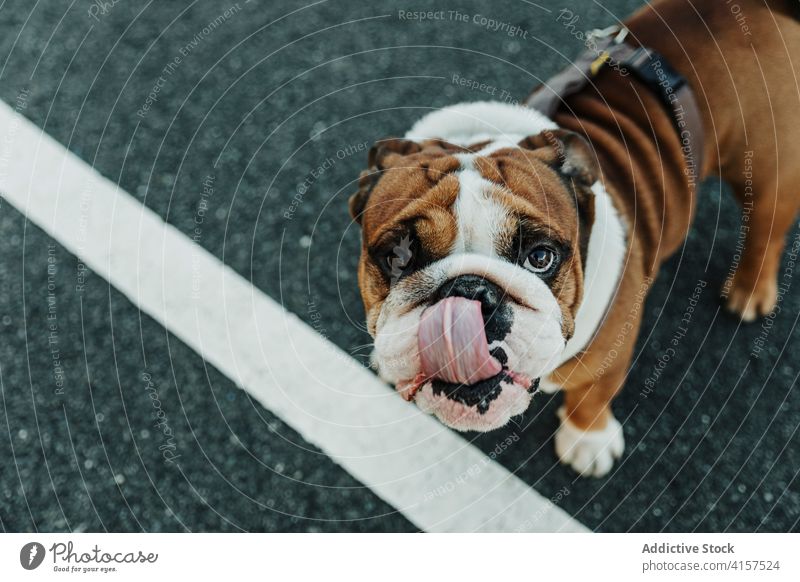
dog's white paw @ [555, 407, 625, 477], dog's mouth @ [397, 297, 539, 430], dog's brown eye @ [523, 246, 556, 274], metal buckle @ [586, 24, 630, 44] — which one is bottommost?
dog's white paw @ [555, 407, 625, 477]

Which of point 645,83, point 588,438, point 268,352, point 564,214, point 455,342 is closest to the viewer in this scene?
point 455,342

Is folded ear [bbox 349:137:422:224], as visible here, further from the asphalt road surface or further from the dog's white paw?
the dog's white paw

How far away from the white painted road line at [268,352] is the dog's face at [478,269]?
0.52 meters

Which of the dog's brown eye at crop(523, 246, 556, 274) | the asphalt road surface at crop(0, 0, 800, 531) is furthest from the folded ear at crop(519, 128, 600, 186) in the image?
the asphalt road surface at crop(0, 0, 800, 531)

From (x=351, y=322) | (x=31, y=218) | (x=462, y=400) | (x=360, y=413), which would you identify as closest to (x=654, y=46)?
(x=462, y=400)

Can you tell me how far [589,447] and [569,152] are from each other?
755 mm

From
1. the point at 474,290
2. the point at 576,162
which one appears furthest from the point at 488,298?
the point at 576,162

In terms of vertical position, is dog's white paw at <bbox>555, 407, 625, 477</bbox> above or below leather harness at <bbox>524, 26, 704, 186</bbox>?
below

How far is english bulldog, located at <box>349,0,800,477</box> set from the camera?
1.12 meters

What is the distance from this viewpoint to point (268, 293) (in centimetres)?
187

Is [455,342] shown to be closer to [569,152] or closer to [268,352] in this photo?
[569,152]

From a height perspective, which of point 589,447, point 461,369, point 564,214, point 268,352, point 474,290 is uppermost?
point 564,214

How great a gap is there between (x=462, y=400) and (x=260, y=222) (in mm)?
1011

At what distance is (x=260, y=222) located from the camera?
195cm
